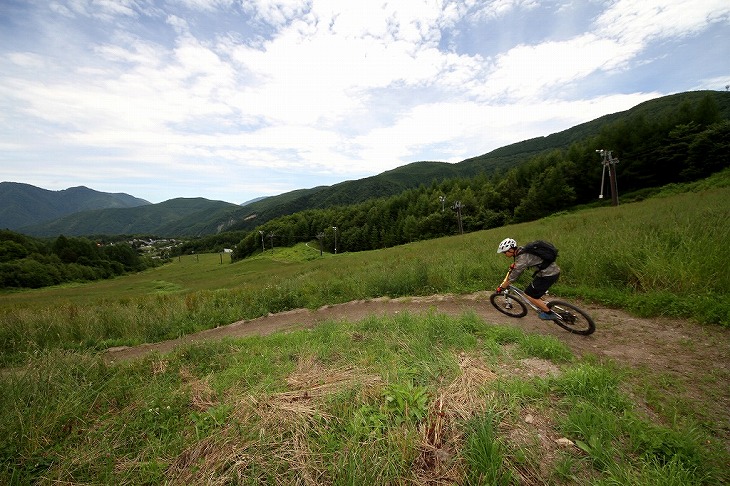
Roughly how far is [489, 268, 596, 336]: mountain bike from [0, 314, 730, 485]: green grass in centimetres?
142

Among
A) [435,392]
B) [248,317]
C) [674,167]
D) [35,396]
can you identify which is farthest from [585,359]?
[674,167]

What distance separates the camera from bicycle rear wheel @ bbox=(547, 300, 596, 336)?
5.53m

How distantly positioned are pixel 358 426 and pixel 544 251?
18.0 ft

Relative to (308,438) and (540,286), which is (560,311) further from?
(308,438)

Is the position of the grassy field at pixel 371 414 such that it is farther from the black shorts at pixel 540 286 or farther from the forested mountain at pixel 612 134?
the forested mountain at pixel 612 134

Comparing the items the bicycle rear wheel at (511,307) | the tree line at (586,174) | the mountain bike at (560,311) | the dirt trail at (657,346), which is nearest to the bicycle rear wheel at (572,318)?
the mountain bike at (560,311)

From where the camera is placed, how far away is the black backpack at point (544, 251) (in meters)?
6.11

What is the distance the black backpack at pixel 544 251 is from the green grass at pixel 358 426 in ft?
6.85

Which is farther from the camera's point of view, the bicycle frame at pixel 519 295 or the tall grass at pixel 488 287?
the bicycle frame at pixel 519 295

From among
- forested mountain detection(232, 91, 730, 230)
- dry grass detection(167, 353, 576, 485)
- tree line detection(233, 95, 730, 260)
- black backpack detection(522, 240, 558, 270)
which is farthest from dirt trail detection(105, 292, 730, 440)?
forested mountain detection(232, 91, 730, 230)

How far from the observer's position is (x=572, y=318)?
5746 millimetres

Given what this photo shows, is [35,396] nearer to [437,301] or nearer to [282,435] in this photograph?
[282,435]

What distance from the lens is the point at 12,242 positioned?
84062 mm

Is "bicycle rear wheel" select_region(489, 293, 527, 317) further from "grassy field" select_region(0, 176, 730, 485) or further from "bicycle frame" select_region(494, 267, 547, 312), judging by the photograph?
"grassy field" select_region(0, 176, 730, 485)
